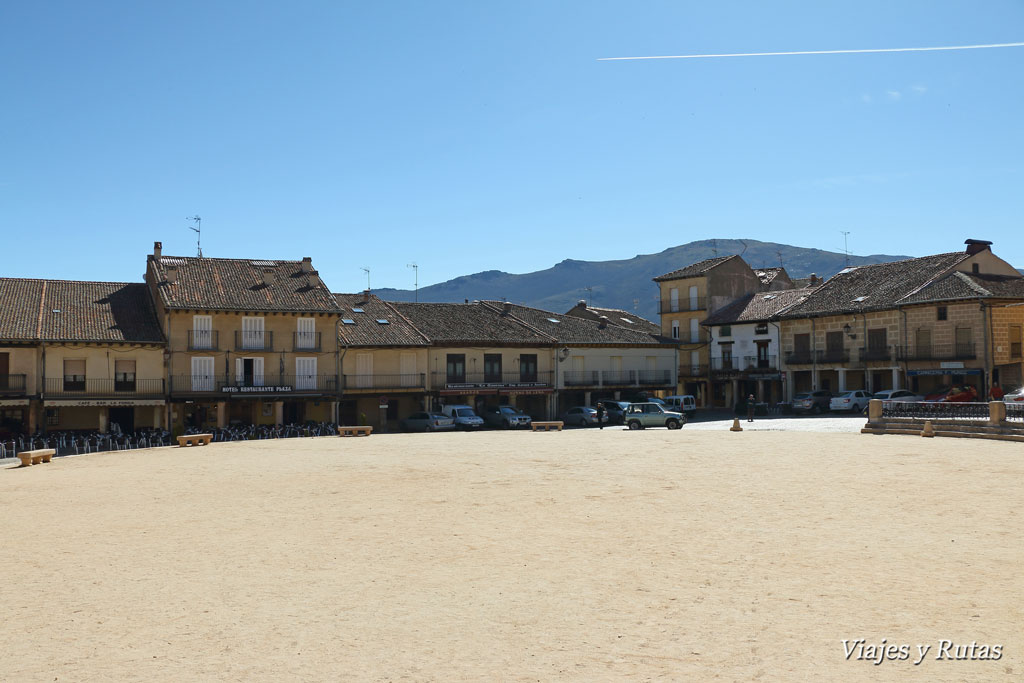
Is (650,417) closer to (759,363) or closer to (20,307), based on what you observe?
(759,363)

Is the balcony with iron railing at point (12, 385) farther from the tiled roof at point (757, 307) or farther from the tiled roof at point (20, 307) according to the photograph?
the tiled roof at point (757, 307)

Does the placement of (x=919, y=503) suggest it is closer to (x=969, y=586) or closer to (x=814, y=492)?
(x=814, y=492)

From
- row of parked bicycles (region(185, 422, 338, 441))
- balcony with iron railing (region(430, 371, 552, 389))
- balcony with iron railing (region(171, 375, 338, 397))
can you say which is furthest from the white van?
row of parked bicycles (region(185, 422, 338, 441))

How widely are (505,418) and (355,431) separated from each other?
9.03 m

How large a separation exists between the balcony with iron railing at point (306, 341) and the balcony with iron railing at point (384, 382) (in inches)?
100

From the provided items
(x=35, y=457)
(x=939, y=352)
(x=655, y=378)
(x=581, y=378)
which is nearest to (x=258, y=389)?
(x=35, y=457)

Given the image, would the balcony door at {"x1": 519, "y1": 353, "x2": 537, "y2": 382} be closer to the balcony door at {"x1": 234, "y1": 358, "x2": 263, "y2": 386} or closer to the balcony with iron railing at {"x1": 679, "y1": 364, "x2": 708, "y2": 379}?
the balcony with iron railing at {"x1": 679, "y1": 364, "x2": 708, "y2": 379}

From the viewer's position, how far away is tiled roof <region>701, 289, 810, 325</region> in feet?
195

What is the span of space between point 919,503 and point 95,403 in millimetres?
35924

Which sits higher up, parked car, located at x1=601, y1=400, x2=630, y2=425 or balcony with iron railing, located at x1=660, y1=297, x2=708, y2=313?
balcony with iron railing, located at x1=660, y1=297, x2=708, y2=313

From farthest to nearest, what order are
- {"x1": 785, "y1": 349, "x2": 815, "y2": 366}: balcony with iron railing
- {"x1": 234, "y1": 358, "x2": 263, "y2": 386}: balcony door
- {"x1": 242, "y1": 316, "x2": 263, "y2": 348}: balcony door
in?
Answer: {"x1": 785, "y1": 349, "x2": 815, "y2": 366}: balcony with iron railing
{"x1": 242, "y1": 316, "x2": 263, "y2": 348}: balcony door
{"x1": 234, "y1": 358, "x2": 263, "y2": 386}: balcony door

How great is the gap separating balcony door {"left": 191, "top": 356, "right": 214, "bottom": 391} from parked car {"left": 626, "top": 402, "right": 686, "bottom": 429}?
20.4 m

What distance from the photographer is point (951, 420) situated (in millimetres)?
30938

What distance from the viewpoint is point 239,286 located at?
153ft
